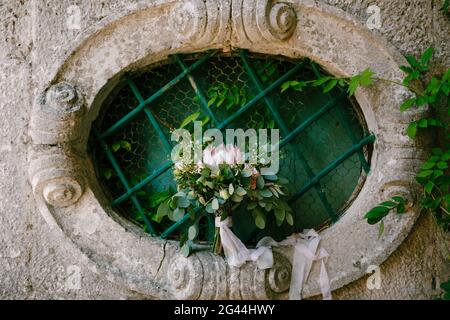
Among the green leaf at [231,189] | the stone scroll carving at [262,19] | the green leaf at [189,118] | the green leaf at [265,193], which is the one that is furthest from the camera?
the green leaf at [189,118]

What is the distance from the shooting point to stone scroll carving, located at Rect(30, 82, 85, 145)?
2.91m

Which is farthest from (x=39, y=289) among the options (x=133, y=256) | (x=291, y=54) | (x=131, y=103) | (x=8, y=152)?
(x=291, y=54)

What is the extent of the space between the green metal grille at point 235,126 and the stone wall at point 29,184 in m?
0.34

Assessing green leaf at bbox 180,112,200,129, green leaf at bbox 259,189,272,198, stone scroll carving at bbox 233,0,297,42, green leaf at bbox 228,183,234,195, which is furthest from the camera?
green leaf at bbox 180,112,200,129

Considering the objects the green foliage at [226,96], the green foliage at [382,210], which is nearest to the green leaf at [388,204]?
the green foliage at [382,210]

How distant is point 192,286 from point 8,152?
1.10m

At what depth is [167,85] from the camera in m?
3.12

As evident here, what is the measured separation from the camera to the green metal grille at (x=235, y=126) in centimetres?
310

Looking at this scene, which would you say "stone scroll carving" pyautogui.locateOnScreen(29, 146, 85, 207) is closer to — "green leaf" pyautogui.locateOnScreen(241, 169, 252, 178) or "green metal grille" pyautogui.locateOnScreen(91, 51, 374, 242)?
"green metal grille" pyautogui.locateOnScreen(91, 51, 374, 242)

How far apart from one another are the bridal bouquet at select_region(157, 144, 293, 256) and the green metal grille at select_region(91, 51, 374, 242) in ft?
0.89

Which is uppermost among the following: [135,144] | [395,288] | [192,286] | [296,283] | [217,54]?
[217,54]

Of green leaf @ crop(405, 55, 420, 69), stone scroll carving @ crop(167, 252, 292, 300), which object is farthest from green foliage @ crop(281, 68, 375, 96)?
stone scroll carving @ crop(167, 252, 292, 300)

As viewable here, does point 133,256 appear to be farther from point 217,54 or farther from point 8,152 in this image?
point 217,54

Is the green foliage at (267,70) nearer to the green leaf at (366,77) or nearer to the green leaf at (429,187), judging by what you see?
the green leaf at (366,77)
